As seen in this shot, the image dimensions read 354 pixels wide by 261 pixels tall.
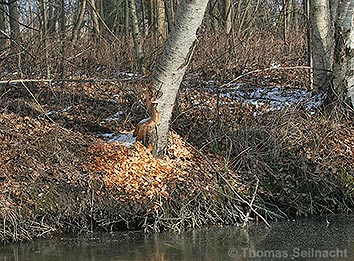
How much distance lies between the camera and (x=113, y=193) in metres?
9.88

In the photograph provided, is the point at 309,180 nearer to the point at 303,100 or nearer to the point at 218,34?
the point at 303,100

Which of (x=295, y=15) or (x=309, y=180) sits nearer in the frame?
(x=309, y=180)

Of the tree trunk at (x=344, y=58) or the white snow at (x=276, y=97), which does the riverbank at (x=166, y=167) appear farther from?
the tree trunk at (x=344, y=58)

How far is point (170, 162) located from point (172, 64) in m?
1.71

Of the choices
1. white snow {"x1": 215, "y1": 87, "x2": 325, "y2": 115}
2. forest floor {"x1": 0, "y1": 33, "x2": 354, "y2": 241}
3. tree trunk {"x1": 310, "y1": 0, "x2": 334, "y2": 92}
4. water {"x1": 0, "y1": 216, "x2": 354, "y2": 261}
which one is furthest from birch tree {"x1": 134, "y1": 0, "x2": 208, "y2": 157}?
tree trunk {"x1": 310, "y1": 0, "x2": 334, "y2": 92}

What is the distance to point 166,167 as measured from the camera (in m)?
10.6

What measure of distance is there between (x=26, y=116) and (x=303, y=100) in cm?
545

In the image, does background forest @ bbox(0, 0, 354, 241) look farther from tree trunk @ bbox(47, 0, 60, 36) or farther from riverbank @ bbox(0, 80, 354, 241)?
tree trunk @ bbox(47, 0, 60, 36)

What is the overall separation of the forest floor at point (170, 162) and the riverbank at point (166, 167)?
0.06 ft

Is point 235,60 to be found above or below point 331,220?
above

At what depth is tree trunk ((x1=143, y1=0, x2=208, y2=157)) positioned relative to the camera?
988cm

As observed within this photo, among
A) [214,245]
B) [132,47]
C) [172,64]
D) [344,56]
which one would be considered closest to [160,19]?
[132,47]

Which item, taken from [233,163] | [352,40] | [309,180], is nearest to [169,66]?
[233,163]

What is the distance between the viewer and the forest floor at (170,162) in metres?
9.70
